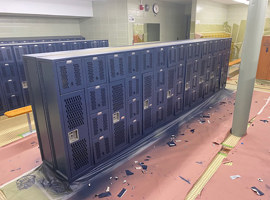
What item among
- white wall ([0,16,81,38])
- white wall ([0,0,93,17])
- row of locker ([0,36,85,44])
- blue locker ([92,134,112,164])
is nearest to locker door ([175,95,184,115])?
blue locker ([92,134,112,164])

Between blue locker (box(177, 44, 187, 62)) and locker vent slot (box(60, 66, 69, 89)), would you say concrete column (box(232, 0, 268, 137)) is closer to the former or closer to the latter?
blue locker (box(177, 44, 187, 62))

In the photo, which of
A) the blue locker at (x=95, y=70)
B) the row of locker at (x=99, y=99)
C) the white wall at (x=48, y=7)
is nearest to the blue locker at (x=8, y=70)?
the white wall at (x=48, y=7)

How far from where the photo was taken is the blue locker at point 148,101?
3561 millimetres

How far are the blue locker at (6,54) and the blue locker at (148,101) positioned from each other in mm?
3423

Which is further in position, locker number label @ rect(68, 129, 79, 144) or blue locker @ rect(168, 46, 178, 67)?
blue locker @ rect(168, 46, 178, 67)

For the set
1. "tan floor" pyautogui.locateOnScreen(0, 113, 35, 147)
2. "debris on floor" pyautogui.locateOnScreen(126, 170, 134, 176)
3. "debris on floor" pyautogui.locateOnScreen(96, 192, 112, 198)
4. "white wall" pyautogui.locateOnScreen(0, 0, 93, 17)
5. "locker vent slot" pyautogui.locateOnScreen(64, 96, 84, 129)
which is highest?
"white wall" pyautogui.locateOnScreen(0, 0, 93, 17)

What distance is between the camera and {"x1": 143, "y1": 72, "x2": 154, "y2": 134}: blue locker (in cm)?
356

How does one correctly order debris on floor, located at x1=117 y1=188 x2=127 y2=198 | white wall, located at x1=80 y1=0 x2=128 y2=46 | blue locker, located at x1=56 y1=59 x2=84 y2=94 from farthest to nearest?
white wall, located at x1=80 y1=0 x2=128 y2=46 → debris on floor, located at x1=117 y1=188 x2=127 y2=198 → blue locker, located at x1=56 y1=59 x2=84 y2=94

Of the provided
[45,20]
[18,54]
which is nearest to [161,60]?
[18,54]

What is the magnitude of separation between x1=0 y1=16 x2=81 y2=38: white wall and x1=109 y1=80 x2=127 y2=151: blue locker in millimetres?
6119

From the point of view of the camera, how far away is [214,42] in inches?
217

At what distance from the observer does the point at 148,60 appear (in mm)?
3508

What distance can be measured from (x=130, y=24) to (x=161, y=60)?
4.17 m

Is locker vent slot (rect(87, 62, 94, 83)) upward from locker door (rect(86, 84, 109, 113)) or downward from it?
upward
